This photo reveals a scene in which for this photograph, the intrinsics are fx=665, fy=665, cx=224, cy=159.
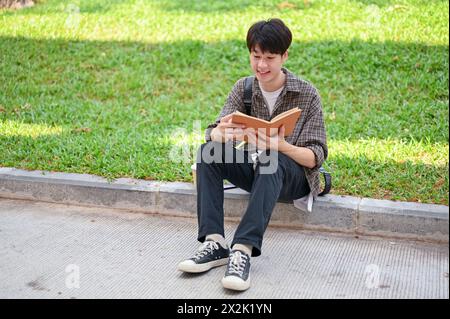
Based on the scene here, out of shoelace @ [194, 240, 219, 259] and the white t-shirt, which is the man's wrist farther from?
shoelace @ [194, 240, 219, 259]

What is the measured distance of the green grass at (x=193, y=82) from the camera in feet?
17.5

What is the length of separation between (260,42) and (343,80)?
312 centimetres

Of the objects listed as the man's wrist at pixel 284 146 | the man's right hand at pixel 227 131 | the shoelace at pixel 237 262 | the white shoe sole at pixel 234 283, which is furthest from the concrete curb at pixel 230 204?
the white shoe sole at pixel 234 283

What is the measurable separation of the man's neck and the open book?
1.26 feet

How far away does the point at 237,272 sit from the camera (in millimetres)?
3680

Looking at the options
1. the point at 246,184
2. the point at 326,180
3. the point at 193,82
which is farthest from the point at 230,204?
the point at 193,82

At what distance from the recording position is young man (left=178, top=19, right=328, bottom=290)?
3824 mm

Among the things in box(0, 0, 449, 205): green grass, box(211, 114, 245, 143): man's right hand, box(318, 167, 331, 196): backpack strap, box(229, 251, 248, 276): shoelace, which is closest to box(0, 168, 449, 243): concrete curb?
box(318, 167, 331, 196): backpack strap

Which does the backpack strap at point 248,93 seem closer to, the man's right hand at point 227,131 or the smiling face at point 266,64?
the smiling face at point 266,64

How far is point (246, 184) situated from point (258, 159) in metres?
0.25

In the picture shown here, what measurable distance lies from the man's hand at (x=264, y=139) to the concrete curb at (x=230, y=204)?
2.51ft

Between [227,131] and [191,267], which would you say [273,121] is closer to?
[227,131]

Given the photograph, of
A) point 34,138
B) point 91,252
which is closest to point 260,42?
Answer: point 91,252
